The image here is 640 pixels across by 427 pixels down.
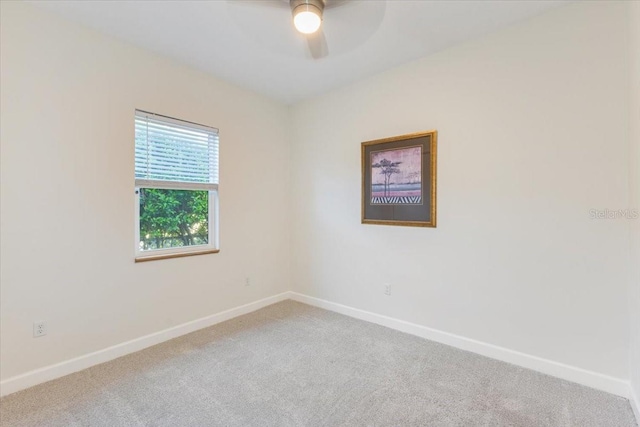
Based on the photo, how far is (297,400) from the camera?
1898mm

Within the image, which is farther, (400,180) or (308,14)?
(400,180)

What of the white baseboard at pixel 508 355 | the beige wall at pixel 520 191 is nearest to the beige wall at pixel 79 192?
the white baseboard at pixel 508 355

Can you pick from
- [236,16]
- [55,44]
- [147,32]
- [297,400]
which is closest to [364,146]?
[236,16]

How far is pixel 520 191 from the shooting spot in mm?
2275

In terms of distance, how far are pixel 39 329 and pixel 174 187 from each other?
1429 millimetres

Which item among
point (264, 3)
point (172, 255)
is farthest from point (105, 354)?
→ point (264, 3)

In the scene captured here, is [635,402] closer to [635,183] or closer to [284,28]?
[635,183]

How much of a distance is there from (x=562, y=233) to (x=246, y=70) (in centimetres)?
306

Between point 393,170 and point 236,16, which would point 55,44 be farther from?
point 393,170

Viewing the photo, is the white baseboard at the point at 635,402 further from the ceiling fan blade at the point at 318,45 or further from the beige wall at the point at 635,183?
the ceiling fan blade at the point at 318,45

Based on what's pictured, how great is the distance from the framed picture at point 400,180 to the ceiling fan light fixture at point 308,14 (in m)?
1.44

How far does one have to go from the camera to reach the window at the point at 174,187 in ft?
8.68

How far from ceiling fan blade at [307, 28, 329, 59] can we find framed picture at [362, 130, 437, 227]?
38.8 inches

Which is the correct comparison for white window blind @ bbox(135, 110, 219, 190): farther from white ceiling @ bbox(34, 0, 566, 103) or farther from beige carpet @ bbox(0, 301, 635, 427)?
beige carpet @ bbox(0, 301, 635, 427)
